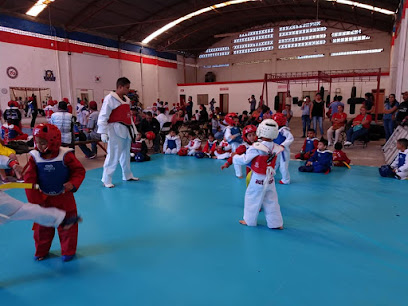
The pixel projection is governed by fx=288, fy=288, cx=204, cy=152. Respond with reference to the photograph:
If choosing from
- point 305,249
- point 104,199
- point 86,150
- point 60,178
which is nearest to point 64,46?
point 86,150

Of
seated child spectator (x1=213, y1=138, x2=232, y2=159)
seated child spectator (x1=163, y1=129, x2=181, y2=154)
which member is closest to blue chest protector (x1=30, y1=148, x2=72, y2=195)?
seated child spectator (x1=213, y1=138, x2=232, y2=159)

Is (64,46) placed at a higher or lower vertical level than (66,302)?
higher

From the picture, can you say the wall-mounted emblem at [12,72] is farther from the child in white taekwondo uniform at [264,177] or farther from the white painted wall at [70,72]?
the child in white taekwondo uniform at [264,177]

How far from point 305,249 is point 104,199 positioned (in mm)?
3127

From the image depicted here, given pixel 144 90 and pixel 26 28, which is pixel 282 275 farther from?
pixel 144 90

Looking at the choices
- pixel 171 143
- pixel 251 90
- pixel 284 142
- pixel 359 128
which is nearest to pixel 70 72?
pixel 171 143

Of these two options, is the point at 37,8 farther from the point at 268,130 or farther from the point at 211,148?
A: the point at 268,130

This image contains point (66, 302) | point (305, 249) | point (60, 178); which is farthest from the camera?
point (305, 249)

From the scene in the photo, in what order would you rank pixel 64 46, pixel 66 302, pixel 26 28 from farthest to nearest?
pixel 64 46 < pixel 26 28 < pixel 66 302

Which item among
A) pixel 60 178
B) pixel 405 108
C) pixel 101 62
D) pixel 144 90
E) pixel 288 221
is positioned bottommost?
pixel 288 221

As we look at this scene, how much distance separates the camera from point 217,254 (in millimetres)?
2844

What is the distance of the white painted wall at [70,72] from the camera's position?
14023 millimetres

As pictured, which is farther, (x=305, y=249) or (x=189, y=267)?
(x=305, y=249)

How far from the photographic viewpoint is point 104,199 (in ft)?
15.1
